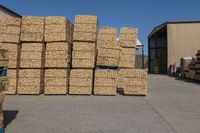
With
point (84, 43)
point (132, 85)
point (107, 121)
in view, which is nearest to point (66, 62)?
point (84, 43)

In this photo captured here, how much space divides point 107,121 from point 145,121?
1002 mm

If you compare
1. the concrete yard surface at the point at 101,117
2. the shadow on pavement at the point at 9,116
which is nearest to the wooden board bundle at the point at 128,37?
the concrete yard surface at the point at 101,117

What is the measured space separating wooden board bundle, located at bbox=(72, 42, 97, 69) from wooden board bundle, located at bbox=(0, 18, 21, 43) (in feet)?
8.96

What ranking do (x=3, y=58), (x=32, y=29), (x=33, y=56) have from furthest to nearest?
(x=32, y=29)
(x=33, y=56)
(x=3, y=58)

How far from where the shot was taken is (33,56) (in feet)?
48.2

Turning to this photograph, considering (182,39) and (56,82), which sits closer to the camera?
(56,82)

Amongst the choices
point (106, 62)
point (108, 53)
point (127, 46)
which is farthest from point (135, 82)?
point (127, 46)

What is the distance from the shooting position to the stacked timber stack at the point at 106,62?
48.5 feet

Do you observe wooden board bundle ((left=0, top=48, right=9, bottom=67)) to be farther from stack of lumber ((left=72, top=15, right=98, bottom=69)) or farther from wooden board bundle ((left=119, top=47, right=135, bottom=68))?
wooden board bundle ((left=119, top=47, right=135, bottom=68))

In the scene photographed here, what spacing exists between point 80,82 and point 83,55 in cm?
128

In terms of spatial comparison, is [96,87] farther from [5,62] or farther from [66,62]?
[5,62]

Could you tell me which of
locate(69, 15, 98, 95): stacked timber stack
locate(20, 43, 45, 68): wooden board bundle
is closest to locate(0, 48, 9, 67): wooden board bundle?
locate(20, 43, 45, 68): wooden board bundle

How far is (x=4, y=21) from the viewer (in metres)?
15.1

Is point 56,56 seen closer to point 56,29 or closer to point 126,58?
point 56,29
